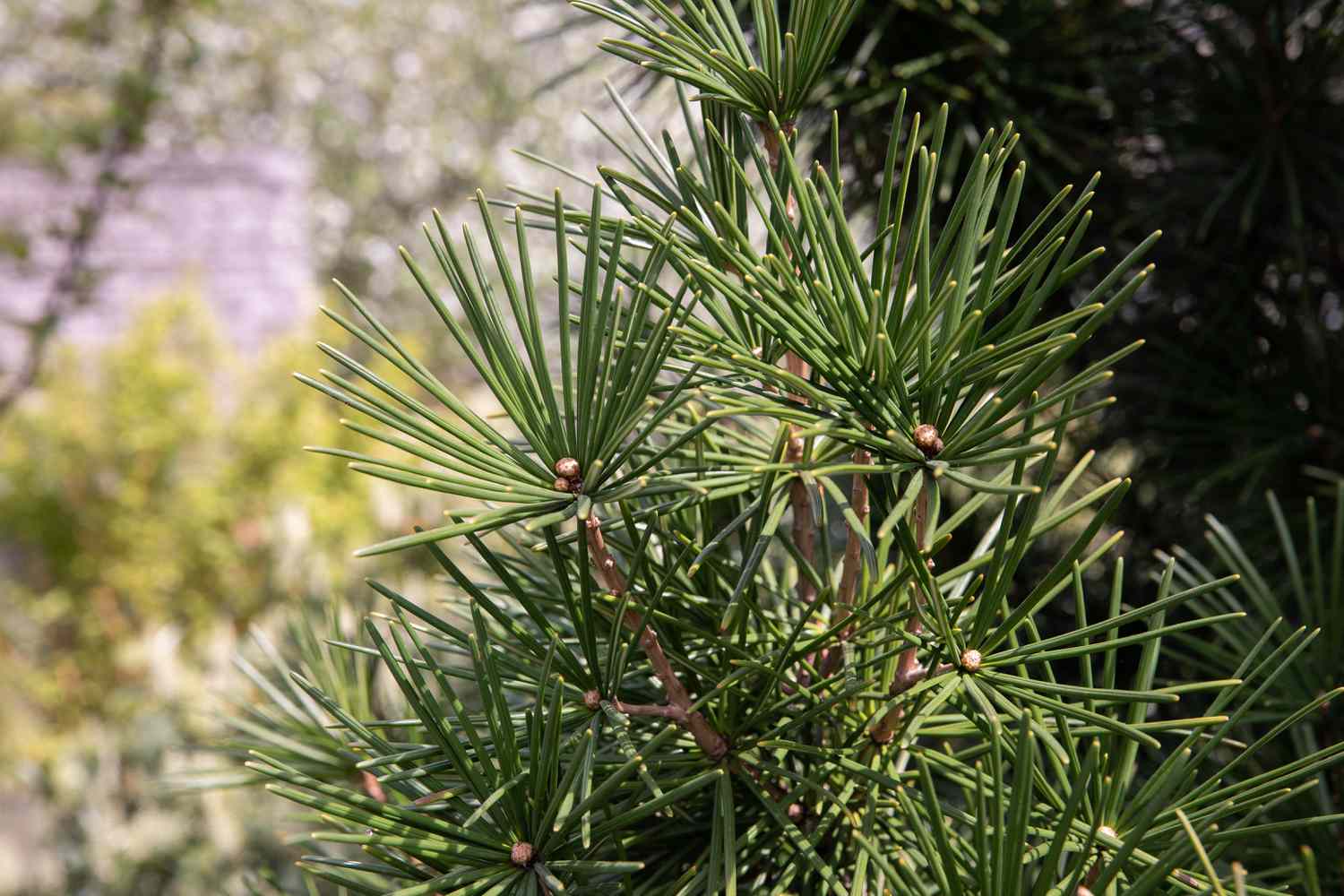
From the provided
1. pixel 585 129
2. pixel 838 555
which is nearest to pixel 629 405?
pixel 838 555

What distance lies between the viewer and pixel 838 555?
1.82 feet

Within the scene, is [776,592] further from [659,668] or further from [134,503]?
[134,503]

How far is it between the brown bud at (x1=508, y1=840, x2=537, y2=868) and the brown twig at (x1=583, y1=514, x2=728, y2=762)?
0.06 meters

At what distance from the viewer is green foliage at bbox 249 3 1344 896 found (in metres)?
0.32

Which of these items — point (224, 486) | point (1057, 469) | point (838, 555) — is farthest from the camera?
point (224, 486)

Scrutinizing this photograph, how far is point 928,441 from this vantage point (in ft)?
1.05

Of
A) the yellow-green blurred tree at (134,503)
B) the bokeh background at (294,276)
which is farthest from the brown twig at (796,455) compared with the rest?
the yellow-green blurred tree at (134,503)

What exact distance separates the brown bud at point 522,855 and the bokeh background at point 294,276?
200 millimetres

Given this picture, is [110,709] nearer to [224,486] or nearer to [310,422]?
[224,486]

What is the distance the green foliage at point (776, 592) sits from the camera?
315 millimetres

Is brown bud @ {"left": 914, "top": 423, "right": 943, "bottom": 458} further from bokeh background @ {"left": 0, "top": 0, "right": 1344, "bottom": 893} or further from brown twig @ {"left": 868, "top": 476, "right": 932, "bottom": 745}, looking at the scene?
bokeh background @ {"left": 0, "top": 0, "right": 1344, "bottom": 893}

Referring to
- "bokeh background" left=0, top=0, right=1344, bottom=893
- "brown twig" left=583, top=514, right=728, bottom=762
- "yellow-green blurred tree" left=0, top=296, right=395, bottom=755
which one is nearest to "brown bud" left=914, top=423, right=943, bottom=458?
"brown twig" left=583, top=514, right=728, bottom=762

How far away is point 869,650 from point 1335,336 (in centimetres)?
52

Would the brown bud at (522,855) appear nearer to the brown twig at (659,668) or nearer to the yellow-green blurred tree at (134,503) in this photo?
the brown twig at (659,668)
